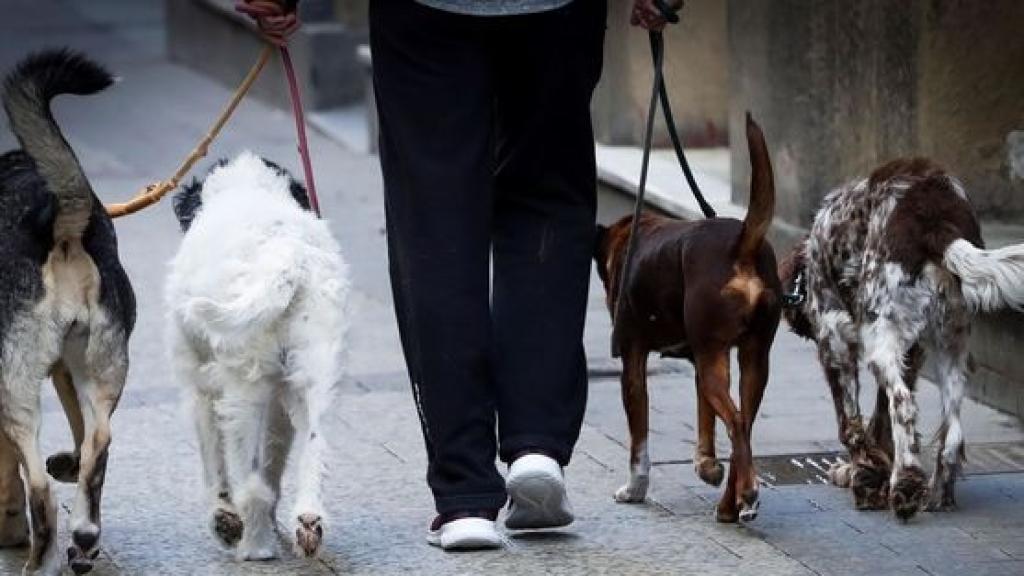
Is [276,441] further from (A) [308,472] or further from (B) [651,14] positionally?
(B) [651,14]

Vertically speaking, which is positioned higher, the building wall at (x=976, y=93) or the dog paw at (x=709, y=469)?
the building wall at (x=976, y=93)

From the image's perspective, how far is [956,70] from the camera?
895 centimetres

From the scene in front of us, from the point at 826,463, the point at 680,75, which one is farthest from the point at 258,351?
the point at 680,75

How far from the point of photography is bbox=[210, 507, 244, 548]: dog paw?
605cm

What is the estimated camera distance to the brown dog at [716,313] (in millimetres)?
6199

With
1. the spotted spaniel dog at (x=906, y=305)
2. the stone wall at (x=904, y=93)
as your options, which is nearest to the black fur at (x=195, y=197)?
the spotted spaniel dog at (x=906, y=305)

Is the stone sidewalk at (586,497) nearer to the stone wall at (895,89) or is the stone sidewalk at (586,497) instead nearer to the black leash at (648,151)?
the black leash at (648,151)

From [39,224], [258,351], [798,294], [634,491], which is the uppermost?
[39,224]

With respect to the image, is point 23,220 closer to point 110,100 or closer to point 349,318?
point 349,318

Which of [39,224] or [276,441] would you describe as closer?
[39,224]

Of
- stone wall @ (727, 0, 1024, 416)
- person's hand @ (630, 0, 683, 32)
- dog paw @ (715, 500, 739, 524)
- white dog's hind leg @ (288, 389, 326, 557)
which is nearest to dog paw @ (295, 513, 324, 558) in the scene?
white dog's hind leg @ (288, 389, 326, 557)

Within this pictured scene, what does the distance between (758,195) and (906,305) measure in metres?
0.74

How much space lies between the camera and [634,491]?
21.9ft

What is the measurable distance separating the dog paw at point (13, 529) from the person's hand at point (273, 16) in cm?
151
